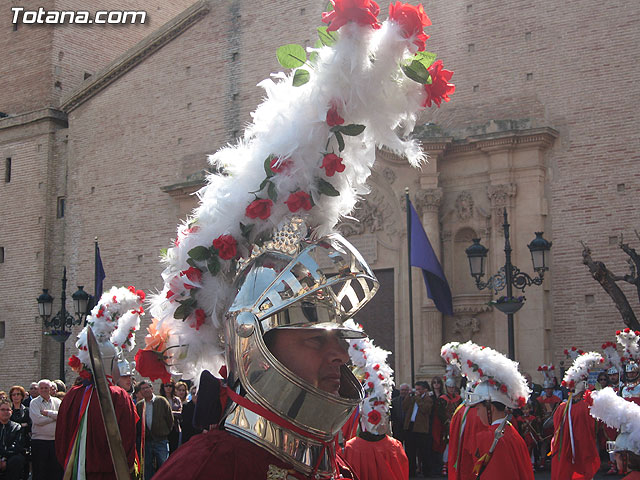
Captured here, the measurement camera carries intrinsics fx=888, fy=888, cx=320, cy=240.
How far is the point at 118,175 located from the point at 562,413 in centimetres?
1916

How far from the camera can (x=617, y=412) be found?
21.6 ft

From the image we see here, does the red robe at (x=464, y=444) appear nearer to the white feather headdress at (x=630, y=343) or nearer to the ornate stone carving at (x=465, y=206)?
the white feather headdress at (x=630, y=343)

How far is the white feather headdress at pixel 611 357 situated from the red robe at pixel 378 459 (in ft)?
27.1

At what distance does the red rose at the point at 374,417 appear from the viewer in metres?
7.69

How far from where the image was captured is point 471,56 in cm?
2105

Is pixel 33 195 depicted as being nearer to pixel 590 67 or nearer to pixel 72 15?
pixel 72 15

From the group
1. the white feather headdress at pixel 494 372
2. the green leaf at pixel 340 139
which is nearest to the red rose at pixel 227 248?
the green leaf at pixel 340 139

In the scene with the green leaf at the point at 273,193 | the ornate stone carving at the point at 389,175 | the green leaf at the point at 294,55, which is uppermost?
the ornate stone carving at the point at 389,175

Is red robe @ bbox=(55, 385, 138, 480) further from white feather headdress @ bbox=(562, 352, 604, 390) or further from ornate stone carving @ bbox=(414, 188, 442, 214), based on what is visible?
ornate stone carving @ bbox=(414, 188, 442, 214)

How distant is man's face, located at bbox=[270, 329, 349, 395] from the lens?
314cm

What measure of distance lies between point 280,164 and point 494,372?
583 centimetres

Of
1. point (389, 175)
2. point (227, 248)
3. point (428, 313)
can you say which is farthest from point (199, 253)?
point (389, 175)

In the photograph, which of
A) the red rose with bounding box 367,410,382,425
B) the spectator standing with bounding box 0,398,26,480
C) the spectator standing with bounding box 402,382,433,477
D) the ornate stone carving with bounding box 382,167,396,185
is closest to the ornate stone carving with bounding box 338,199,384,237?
the ornate stone carving with bounding box 382,167,396,185

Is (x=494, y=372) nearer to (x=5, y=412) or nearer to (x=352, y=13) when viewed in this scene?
(x=352, y=13)
